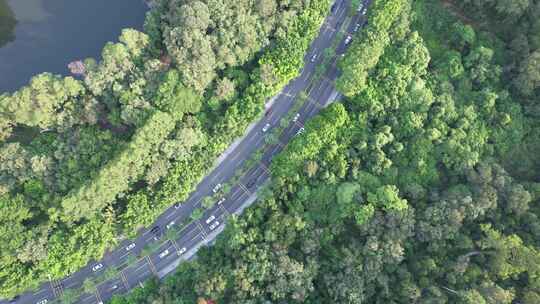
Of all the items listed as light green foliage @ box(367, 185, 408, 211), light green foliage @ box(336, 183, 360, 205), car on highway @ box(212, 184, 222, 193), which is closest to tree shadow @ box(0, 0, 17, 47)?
car on highway @ box(212, 184, 222, 193)

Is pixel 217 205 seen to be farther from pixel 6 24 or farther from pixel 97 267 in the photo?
pixel 6 24

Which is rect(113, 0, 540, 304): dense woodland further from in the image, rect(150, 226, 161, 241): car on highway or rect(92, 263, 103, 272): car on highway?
rect(92, 263, 103, 272): car on highway

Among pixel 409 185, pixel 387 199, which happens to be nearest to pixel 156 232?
pixel 387 199

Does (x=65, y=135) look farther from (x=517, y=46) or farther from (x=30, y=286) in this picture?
(x=517, y=46)

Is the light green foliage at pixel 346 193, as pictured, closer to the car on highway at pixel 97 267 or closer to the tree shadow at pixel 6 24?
the car on highway at pixel 97 267

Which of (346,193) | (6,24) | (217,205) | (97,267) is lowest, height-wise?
(346,193)

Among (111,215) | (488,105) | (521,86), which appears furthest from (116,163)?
(521,86)
